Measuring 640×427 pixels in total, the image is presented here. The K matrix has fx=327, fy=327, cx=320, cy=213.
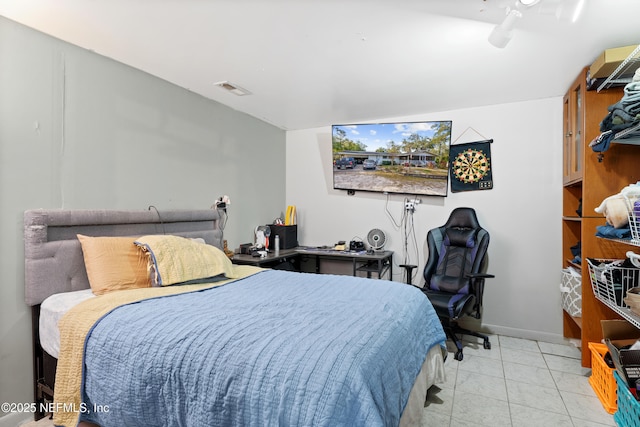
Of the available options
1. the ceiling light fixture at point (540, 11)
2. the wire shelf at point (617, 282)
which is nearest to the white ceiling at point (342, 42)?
the ceiling light fixture at point (540, 11)

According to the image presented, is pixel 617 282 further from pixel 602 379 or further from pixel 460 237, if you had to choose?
pixel 460 237

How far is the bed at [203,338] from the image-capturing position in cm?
118

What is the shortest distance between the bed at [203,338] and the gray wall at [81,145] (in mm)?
117

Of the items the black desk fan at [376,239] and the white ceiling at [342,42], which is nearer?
the white ceiling at [342,42]

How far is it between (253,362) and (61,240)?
70.4 inches

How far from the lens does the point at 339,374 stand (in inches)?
45.1

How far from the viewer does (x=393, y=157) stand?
4070 mm

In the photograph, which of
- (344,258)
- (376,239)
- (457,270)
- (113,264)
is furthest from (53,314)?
(457,270)

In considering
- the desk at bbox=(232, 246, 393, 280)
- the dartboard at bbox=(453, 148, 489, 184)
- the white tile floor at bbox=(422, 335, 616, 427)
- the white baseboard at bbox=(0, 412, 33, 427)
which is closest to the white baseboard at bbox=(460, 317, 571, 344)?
the white tile floor at bbox=(422, 335, 616, 427)

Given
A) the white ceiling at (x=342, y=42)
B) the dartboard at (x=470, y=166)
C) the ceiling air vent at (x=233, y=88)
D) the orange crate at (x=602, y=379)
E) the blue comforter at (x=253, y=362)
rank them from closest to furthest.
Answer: the blue comforter at (x=253, y=362) < the white ceiling at (x=342, y=42) < the orange crate at (x=602, y=379) < the ceiling air vent at (x=233, y=88) < the dartboard at (x=470, y=166)

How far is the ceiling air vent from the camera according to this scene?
303cm

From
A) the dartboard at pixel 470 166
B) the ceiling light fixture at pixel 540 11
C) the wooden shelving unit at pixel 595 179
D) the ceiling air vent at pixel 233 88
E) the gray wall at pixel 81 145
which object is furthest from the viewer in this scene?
the dartboard at pixel 470 166

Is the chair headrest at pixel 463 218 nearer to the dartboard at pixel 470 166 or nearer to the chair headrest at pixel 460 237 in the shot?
the chair headrest at pixel 460 237

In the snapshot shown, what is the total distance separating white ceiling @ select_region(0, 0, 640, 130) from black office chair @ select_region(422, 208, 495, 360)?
139 cm
